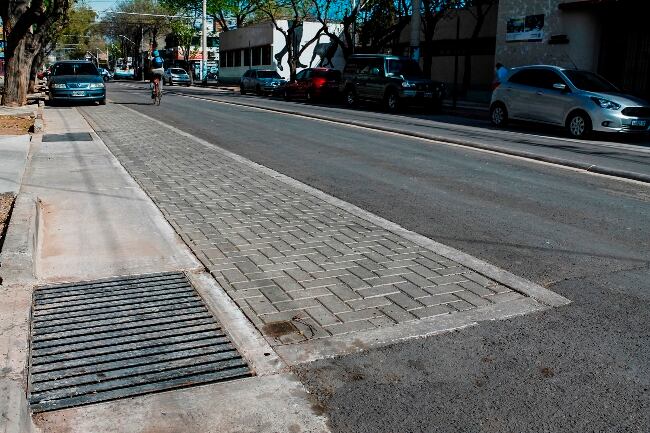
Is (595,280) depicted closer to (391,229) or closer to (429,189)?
(391,229)

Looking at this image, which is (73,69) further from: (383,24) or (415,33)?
(383,24)

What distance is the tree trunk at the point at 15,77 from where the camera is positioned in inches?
914

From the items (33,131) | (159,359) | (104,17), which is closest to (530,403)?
(159,359)

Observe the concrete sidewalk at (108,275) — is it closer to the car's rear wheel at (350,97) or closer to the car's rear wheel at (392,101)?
the car's rear wheel at (392,101)

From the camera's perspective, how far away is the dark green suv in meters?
24.3

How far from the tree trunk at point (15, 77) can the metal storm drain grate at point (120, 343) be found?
21159 mm

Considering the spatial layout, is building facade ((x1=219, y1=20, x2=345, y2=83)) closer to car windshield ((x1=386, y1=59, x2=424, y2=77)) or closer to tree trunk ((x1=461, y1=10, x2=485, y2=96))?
tree trunk ((x1=461, y1=10, x2=485, y2=96))

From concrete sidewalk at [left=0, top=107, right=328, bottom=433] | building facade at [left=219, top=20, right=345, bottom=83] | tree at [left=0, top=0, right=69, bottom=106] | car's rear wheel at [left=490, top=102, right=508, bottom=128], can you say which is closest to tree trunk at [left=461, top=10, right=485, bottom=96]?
building facade at [left=219, top=20, right=345, bottom=83]

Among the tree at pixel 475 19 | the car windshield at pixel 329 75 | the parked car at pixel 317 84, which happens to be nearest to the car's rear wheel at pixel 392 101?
the parked car at pixel 317 84

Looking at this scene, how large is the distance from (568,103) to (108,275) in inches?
574

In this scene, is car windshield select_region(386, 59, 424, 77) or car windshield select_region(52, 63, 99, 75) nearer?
car windshield select_region(386, 59, 424, 77)

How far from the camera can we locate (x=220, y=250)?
5.93 m

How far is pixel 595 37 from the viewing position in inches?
974

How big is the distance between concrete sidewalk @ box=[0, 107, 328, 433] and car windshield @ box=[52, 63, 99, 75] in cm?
1632
